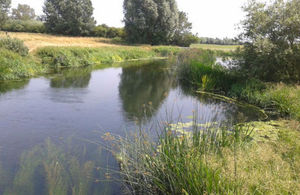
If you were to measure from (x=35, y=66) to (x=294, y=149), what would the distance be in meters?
14.6

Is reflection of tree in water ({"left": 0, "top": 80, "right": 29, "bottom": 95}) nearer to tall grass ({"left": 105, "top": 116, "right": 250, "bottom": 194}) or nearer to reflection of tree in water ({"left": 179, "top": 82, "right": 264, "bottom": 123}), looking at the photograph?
reflection of tree in water ({"left": 179, "top": 82, "right": 264, "bottom": 123})

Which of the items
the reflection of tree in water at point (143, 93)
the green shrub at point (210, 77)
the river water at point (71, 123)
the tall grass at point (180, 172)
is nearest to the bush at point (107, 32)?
the reflection of tree in water at point (143, 93)

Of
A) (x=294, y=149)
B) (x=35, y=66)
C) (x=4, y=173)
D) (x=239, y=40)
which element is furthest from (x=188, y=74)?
(x=4, y=173)

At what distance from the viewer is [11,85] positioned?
37.6ft

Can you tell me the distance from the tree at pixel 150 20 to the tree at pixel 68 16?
19.9 feet

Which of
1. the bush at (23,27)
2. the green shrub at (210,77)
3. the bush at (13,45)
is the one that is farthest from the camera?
the bush at (23,27)

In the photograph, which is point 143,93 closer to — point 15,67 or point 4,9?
point 15,67

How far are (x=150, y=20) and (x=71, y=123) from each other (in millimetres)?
32581

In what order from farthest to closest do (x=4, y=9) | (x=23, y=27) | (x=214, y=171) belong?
(x=23, y=27) < (x=4, y=9) < (x=214, y=171)

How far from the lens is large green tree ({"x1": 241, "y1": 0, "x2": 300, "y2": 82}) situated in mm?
8984

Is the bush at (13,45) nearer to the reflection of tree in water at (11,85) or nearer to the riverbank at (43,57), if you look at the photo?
the riverbank at (43,57)

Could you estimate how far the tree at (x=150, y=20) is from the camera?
117 feet

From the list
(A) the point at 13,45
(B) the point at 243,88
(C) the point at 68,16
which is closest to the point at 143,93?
(B) the point at 243,88

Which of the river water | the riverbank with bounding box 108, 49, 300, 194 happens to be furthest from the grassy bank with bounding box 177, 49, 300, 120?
the riverbank with bounding box 108, 49, 300, 194
